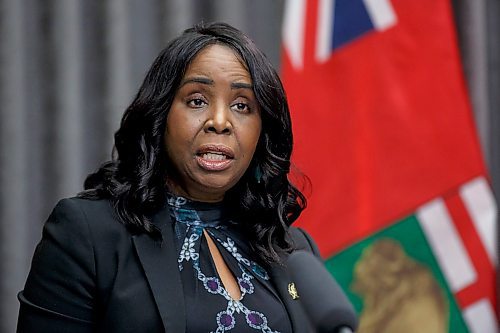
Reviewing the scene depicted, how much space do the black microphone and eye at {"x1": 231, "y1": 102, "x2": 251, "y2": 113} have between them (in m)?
0.37

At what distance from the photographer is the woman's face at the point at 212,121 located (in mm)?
1236

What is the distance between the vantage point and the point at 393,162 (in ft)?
7.38

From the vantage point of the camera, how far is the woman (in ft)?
3.79

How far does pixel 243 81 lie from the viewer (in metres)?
1.26

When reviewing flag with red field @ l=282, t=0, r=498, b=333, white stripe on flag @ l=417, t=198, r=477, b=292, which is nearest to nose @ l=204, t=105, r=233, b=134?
flag with red field @ l=282, t=0, r=498, b=333

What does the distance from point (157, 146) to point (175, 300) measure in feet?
0.75

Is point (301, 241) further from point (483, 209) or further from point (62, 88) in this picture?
point (62, 88)

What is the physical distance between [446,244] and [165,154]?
3.67ft

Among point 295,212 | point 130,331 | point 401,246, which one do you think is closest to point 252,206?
point 295,212

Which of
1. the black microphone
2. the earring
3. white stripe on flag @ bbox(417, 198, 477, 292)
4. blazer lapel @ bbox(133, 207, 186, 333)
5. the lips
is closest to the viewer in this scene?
the black microphone

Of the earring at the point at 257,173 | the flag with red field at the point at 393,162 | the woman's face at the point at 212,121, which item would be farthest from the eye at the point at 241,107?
the flag with red field at the point at 393,162

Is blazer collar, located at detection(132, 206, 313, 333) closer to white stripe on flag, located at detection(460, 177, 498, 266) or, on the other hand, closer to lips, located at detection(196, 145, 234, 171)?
lips, located at detection(196, 145, 234, 171)

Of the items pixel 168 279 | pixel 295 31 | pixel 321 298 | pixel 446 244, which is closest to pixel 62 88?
pixel 295 31

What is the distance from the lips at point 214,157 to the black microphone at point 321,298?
331mm
